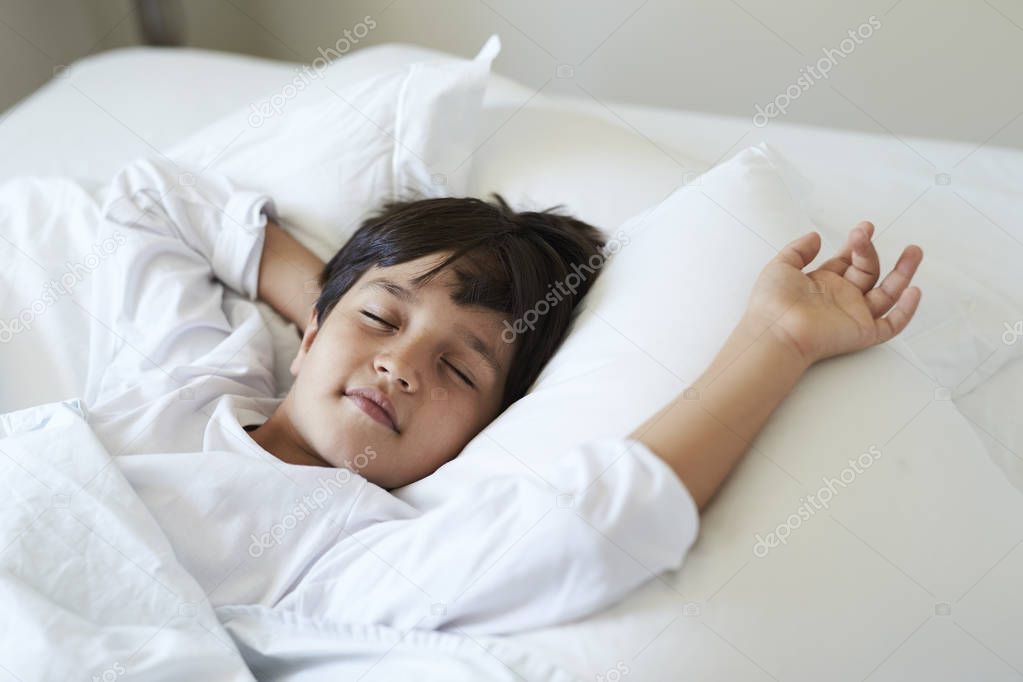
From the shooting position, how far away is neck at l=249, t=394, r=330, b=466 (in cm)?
98

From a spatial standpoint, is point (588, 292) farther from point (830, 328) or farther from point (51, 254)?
point (51, 254)

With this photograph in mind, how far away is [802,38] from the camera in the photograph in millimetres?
1711

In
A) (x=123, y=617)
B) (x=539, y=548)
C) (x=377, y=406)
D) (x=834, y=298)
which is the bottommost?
(x=123, y=617)

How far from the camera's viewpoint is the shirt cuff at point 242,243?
1.18 metres

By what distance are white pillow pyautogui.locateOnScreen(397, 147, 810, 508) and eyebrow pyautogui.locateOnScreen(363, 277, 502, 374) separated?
0.20 feet

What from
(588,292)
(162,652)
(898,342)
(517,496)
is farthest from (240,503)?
(898,342)

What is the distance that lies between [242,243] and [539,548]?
0.66 meters

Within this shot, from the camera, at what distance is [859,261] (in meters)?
0.86

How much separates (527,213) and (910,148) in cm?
63

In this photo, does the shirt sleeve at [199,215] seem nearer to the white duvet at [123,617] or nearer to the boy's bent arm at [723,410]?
the white duvet at [123,617]

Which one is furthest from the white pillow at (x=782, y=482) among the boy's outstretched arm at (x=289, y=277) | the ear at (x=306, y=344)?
the boy's outstretched arm at (x=289, y=277)

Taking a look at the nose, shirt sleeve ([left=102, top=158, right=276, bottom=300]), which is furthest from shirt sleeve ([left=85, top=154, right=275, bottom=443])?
the nose

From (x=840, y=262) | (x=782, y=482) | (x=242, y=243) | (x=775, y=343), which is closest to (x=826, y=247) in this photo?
(x=840, y=262)

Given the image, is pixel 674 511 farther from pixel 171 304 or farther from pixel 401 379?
pixel 171 304
